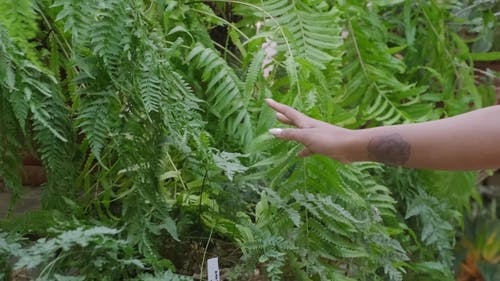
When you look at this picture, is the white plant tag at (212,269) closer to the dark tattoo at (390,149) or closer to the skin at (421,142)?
the skin at (421,142)

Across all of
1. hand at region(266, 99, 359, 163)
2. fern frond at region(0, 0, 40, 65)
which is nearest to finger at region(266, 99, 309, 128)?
hand at region(266, 99, 359, 163)

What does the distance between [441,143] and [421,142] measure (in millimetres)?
37

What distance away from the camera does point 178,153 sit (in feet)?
5.47

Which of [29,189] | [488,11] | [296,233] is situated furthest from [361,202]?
[488,11]

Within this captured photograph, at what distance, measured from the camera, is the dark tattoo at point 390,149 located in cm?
118

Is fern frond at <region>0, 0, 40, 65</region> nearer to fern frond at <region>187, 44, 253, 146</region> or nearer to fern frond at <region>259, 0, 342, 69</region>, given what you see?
fern frond at <region>187, 44, 253, 146</region>

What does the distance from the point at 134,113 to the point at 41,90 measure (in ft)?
0.70

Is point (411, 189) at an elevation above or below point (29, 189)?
below

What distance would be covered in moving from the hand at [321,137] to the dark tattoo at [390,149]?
0.04 metres

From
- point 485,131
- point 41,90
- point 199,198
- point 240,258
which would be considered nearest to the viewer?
point 485,131

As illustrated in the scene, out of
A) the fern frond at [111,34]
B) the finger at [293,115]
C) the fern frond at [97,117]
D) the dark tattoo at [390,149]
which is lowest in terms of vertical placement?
the dark tattoo at [390,149]

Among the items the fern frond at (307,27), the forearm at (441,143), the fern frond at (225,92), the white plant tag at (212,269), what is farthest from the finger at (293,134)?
the fern frond at (307,27)

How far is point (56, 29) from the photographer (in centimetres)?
157

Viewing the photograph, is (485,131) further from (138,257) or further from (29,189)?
(29,189)
